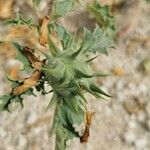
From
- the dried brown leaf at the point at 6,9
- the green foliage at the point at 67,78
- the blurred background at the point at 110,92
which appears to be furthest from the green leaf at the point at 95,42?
the dried brown leaf at the point at 6,9

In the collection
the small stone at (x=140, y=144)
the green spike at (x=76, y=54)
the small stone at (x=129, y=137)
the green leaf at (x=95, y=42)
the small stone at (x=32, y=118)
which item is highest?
the green spike at (x=76, y=54)

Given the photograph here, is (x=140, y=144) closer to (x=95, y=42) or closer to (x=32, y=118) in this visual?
(x=32, y=118)

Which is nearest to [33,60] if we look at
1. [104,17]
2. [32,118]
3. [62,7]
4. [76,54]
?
[76,54]

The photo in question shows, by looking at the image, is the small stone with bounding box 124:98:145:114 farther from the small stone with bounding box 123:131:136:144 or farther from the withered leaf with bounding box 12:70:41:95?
the withered leaf with bounding box 12:70:41:95

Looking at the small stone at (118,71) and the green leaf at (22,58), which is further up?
the green leaf at (22,58)

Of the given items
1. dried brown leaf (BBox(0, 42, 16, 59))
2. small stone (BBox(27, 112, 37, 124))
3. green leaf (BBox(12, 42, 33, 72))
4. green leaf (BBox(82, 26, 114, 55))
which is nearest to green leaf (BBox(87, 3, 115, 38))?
dried brown leaf (BBox(0, 42, 16, 59))

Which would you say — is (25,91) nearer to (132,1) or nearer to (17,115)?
(17,115)

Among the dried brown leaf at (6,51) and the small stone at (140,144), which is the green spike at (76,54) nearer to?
the small stone at (140,144)
